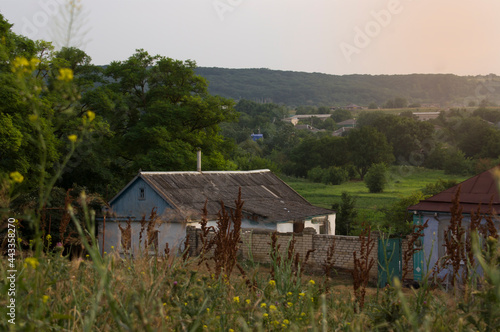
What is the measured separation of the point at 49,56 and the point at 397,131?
57.7 m

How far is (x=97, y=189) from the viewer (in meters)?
29.0

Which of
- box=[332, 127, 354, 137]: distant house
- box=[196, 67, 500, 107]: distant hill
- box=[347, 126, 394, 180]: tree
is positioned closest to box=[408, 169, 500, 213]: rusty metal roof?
box=[347, 126, 394, 180]: tree

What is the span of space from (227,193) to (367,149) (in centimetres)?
4535

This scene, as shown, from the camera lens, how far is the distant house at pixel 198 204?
22.6 metres

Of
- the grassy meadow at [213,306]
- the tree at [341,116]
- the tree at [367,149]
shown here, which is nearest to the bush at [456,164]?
the tree at [367,149]

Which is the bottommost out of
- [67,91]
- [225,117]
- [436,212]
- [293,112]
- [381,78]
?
[436,212]

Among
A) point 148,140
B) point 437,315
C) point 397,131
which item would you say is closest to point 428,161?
point 397,131

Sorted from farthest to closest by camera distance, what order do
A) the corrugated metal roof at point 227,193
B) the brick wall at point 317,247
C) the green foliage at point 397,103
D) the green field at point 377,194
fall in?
the green foliage at point 397,103 < the green field at point 377,194 < the corrugated metal roof at point 227,193 < the brick wall at point 317,247

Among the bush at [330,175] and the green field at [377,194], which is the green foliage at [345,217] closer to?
the green field at [377,194]

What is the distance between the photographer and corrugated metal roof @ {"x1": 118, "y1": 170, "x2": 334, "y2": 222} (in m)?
23.3

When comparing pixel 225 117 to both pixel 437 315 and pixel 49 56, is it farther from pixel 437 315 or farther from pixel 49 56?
pixel 437 315

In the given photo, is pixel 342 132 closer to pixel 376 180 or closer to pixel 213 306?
pixel 376 180

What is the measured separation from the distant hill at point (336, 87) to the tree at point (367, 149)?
84.0m

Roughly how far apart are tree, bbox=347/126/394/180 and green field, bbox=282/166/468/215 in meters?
2.40
